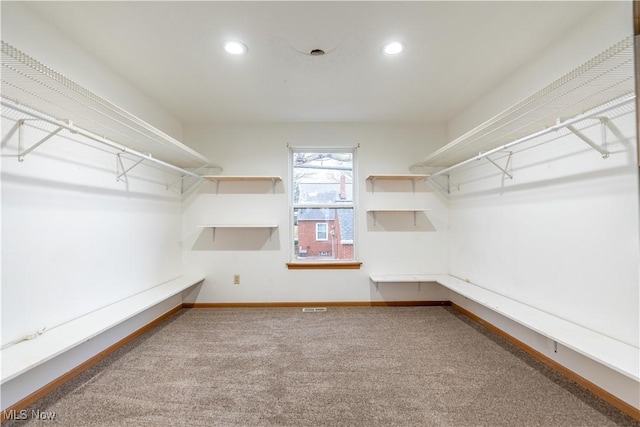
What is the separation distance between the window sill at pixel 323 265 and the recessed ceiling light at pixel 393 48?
232 centimetres

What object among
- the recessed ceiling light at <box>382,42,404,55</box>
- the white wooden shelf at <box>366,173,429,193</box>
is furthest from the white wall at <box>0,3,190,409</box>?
the white wooden shelf at <box>366,173,429,193</box>

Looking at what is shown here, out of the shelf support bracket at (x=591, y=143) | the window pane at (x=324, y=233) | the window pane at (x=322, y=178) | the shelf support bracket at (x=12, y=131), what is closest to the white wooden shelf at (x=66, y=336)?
the shelf support bracket at (x=12, y=131)

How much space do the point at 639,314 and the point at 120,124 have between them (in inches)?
135

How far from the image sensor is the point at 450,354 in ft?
7.03

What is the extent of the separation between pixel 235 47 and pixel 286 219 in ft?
6.47

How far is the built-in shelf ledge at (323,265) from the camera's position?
3.35m

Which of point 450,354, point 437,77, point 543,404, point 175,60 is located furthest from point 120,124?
point 543,404

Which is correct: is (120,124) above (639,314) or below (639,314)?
above

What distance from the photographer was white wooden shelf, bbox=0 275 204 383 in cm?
133

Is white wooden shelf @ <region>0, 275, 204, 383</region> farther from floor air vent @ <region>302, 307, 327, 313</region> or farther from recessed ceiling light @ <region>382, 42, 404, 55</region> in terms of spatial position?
recessed ceiling light @ <region>382, 42, 404, 55</region>

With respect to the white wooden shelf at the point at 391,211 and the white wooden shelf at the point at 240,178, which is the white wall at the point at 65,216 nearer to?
the white wooden shelf at the point at 240,178

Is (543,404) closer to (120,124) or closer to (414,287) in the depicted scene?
(414,287)

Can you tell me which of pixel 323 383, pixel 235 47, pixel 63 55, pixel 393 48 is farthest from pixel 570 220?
pixel 63 55

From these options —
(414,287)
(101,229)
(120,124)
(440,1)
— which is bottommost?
(414,287)
